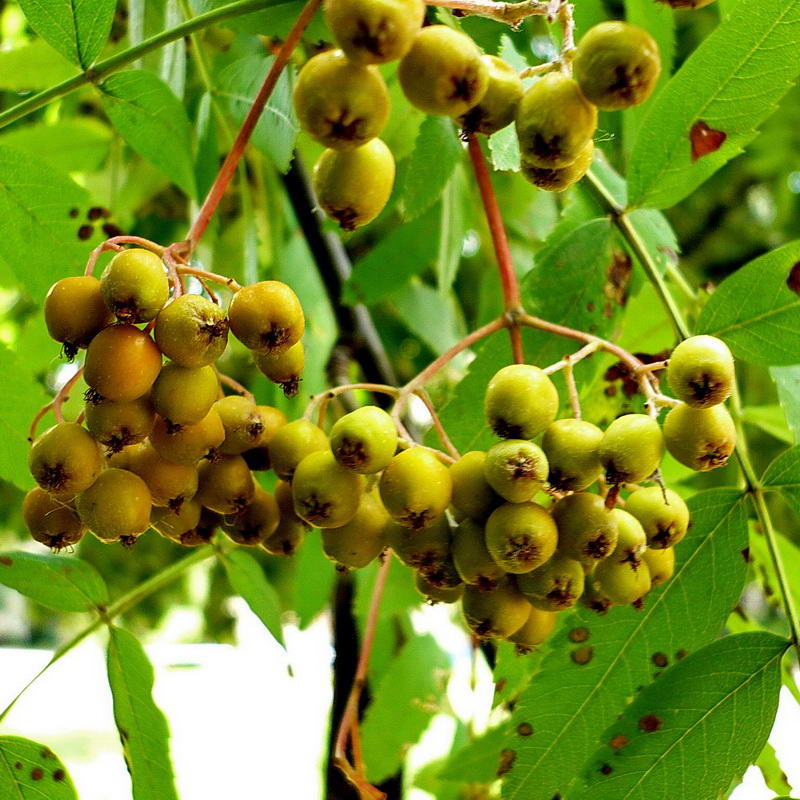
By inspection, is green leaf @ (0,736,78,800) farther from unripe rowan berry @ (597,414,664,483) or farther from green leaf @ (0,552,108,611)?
unripe rowan berry @ (597,414,664,483)

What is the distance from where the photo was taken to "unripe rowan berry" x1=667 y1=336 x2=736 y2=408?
958 mm

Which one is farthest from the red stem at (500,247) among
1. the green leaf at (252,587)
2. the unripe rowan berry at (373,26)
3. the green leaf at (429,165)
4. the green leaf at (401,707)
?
the green leaf at (401,707)

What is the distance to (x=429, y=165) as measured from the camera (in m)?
1.28

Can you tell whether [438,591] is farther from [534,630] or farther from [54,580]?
[54,580]

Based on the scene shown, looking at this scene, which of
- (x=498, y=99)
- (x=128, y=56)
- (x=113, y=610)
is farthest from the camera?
(x=113, y=610)

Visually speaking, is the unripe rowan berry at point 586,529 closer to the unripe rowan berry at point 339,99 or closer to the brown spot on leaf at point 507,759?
the brown spot on leaf at point 507,759

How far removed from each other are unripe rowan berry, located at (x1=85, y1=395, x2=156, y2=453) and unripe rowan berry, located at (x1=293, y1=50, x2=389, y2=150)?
330 mm

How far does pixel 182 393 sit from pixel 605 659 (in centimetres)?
60

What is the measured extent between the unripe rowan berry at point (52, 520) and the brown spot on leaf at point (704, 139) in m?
0.88

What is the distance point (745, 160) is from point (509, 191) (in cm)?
166

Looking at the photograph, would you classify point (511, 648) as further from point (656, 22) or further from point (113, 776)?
point (113, 776)

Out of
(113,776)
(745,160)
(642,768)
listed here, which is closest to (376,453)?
(642,768)

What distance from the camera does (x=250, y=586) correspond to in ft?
4.44

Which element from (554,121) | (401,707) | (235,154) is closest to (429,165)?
(235,154)
